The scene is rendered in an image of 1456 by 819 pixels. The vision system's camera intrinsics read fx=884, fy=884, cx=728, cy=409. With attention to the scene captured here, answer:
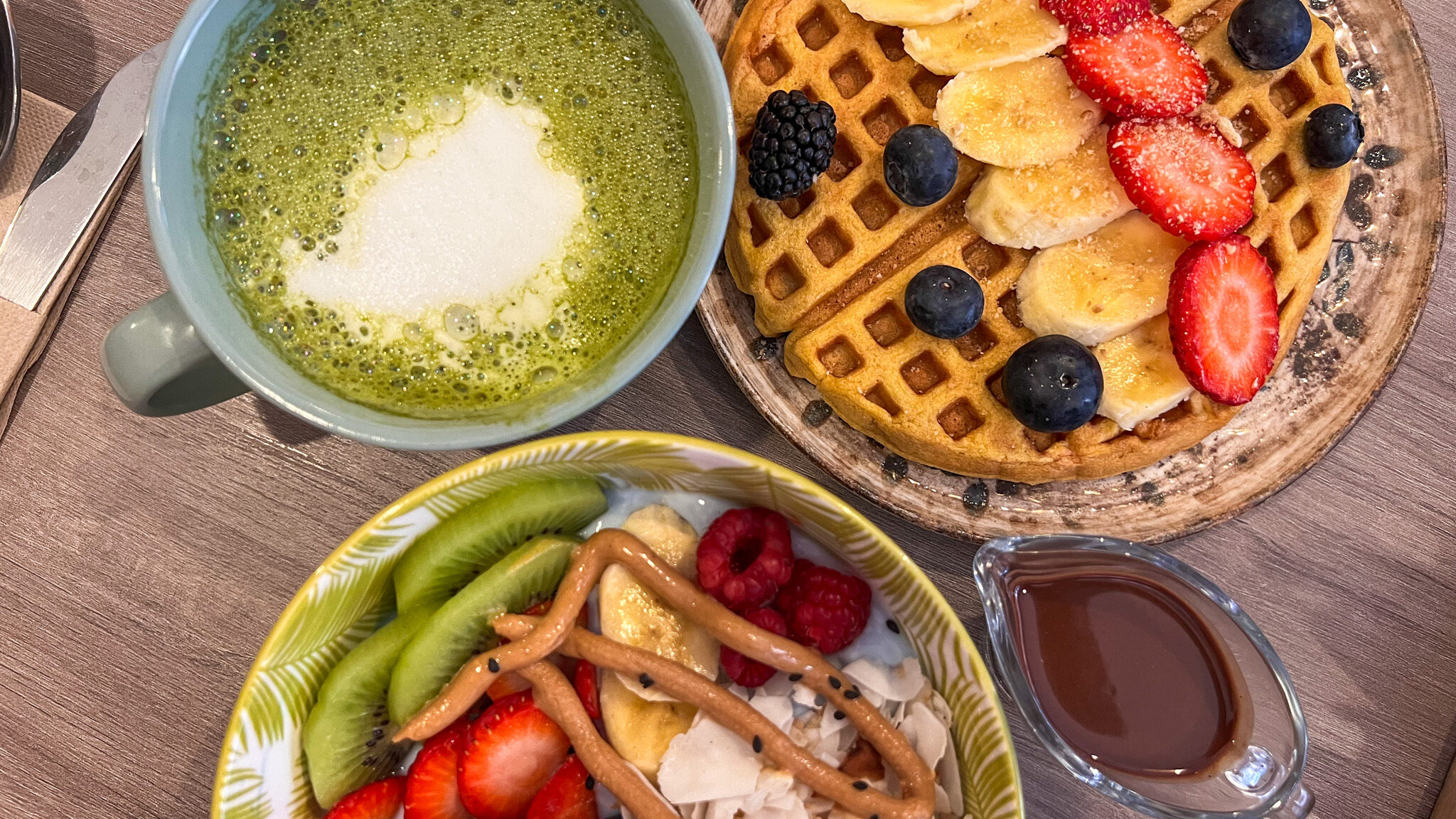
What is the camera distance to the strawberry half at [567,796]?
3.17 ft

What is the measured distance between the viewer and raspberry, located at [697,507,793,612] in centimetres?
96

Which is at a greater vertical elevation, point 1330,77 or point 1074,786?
point 1330,77

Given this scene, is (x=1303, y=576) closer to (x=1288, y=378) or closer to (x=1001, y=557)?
(x=1288, y=378)

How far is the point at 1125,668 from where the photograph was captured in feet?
3.44

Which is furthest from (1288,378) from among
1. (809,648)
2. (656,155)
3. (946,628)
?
(656,155)

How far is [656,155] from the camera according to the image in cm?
86

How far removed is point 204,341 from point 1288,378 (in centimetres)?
120

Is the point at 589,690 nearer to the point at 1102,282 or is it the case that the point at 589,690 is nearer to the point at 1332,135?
the point at 1102,282

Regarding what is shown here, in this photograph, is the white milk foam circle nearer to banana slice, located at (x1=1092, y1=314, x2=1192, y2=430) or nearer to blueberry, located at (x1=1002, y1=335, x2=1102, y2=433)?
blueberry, located at (x1=1002, y1=335, x2=1102, y2=433)

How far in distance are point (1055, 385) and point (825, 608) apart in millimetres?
344

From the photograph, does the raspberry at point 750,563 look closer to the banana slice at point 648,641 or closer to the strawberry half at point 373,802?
the banana slice at point 648,641

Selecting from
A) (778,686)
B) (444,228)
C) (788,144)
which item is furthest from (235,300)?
(778,686)

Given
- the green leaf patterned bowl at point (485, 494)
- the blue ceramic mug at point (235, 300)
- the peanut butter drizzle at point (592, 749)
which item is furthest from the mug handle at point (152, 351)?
the peanut butter drizzle at point (592, 749)

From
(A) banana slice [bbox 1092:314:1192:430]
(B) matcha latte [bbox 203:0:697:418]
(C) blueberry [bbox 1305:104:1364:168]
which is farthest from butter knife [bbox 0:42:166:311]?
(C) blueberry [bbox 1305:104:1364:168]
